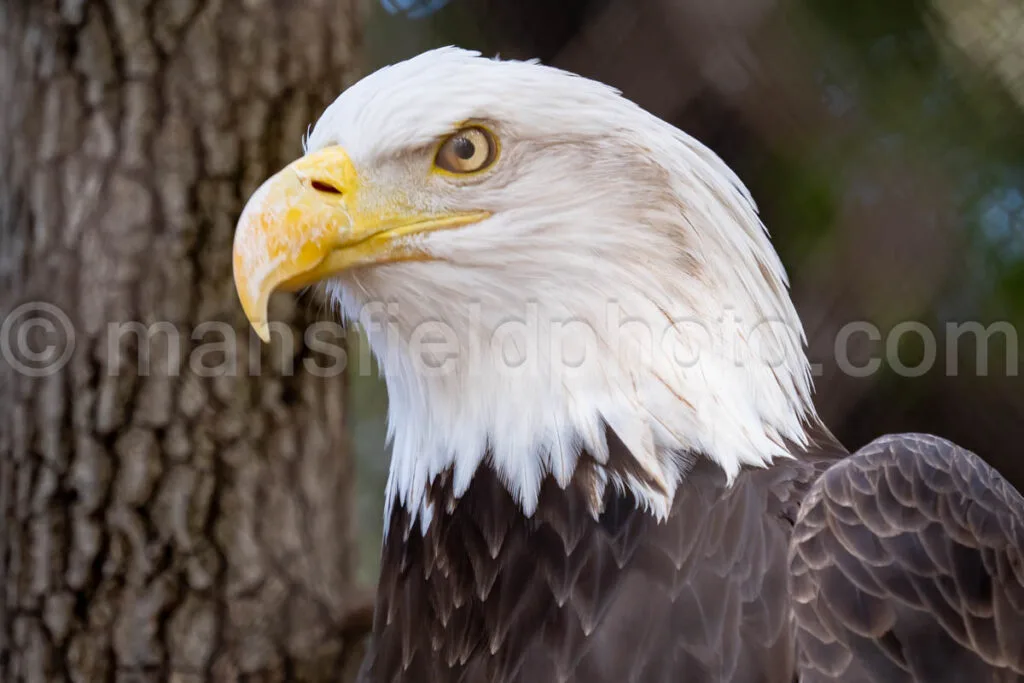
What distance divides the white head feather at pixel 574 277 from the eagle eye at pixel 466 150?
0.05 ft

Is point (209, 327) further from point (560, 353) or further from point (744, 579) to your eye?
point (744, 579)

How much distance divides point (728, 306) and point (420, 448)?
467 millimetres

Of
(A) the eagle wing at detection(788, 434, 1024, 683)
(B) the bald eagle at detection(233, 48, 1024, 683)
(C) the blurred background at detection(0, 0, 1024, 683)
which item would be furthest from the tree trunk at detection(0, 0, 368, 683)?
(A) the eagle wing at detection(788, 434, 1024, 683)

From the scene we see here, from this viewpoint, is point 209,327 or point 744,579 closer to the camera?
point 744,579

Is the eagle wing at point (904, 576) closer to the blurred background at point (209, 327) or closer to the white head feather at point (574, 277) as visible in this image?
the white head feather at point (574, 277)

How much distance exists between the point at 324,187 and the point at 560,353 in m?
0.37

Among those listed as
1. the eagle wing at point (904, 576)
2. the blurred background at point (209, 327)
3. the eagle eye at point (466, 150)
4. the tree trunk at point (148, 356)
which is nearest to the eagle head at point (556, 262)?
the eagle eye at point (466, 150)

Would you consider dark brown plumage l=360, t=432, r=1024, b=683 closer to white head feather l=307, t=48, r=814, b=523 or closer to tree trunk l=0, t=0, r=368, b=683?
white head feather l=307, t=48, r=814, b=523

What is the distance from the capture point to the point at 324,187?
133 centimetres

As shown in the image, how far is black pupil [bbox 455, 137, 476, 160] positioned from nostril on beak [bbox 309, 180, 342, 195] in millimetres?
162

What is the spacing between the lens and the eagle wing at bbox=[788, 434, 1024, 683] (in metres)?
1.13

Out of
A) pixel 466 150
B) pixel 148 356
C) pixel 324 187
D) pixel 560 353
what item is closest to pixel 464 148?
pixel 466 150

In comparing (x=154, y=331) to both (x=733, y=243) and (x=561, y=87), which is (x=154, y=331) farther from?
(x=733, y=243)

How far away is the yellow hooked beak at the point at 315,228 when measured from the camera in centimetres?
126
